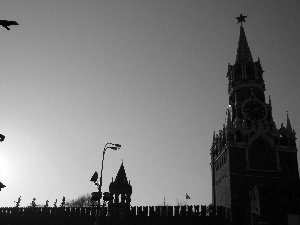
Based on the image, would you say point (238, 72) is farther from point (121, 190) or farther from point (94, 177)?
point (94, 177)

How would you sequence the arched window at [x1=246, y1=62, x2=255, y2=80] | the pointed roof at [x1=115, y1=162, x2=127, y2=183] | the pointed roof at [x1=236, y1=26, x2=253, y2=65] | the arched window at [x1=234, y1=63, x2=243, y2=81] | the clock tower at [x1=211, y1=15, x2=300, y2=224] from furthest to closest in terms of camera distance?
1. the pointed roof at [x1=115, y1=162, x2=127, y2=183]
2. the pointed roof at [x1=236, y1=26, x2=253, y2=65]
3. the arched window at [x1=234, y1=63, x2=243, y2=81]
4. the arched window at [x1=246, y1=62, x2=255, y2=80]
5. the clock tower at [x1=211, y1=15, x2=300, y2=224]

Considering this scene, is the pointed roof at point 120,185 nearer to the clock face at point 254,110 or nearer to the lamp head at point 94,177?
the clock face at point 254,110

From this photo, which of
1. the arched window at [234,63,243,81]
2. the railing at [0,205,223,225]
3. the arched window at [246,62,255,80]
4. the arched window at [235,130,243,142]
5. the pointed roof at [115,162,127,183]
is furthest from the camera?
the pointed roof at [115,162,127,183]

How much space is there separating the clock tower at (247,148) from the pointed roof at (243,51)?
22cm

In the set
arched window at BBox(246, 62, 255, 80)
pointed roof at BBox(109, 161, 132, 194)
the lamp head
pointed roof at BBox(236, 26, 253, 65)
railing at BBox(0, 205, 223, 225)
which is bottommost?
railing at BBox(0, 205, 223, 225)

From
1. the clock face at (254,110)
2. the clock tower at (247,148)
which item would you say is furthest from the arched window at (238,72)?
the clock face at (254,110)

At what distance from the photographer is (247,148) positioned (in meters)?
43.4

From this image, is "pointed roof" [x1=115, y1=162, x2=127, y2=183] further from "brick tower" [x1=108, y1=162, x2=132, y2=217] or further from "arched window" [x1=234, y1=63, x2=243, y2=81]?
"arched window" [x1=234, y1=63, x2=243, y2=81]

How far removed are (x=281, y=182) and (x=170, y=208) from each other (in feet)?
48.1

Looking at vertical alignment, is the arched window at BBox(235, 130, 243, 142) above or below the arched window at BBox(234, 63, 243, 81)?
below

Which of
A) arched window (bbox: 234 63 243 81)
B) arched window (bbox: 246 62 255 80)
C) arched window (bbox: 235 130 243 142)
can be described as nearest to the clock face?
arched window (bbox: 235 130 243 142)

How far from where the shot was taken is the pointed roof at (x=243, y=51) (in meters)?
51.4

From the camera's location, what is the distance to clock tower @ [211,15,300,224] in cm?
4122

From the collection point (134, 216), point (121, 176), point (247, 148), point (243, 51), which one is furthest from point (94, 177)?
point (243, 51)
